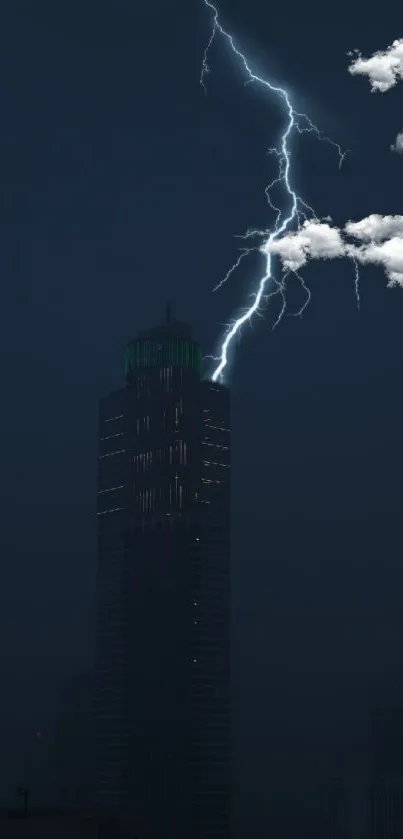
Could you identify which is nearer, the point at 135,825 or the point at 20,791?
the point at 20,791

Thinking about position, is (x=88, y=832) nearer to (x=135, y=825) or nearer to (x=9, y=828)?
(x=9, y=828)

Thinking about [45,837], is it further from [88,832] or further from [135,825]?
[135,825]

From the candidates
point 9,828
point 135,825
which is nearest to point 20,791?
point 9,828

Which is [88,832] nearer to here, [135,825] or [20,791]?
[20,791]

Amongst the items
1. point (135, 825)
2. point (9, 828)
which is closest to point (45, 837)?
point (9, 828)

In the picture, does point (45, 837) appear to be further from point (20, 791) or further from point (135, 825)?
point (135, 825)

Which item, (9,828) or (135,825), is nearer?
(9,828)

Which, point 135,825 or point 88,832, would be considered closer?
point 88,832
